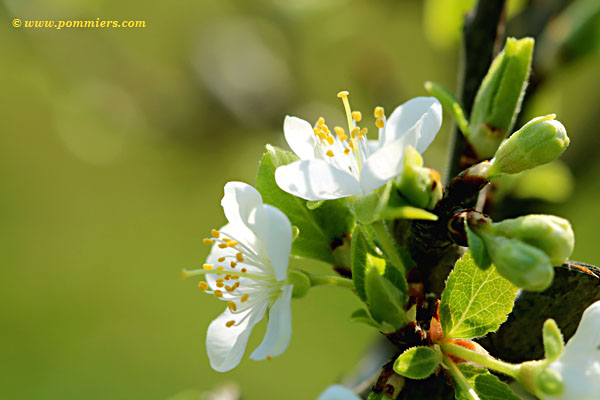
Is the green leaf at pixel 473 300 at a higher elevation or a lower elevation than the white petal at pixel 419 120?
lower

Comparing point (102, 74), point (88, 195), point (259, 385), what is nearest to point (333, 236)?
point (102, 74)

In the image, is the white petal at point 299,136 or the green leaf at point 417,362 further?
the white petal at point 299,136

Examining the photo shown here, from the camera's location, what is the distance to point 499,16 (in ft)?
2.50

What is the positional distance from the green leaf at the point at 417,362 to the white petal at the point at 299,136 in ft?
0.71

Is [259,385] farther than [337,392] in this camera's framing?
Yes

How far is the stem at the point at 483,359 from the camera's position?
47 centimetres

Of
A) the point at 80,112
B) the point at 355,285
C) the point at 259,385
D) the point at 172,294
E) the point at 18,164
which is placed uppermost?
the point at 18,164

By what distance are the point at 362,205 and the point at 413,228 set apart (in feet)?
0.28

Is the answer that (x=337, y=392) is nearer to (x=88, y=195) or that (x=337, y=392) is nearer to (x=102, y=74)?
(x=102, y=74)

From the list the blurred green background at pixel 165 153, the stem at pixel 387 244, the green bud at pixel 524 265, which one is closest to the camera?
the green bud at pixel 524 265

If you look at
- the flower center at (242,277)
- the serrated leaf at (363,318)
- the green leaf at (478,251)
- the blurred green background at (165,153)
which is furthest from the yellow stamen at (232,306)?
the blurred green background at (165,153)

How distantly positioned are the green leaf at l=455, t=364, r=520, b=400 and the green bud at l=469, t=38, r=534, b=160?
235 millimetres

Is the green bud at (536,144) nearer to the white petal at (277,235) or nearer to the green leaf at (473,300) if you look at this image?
the green leaf at (473,300)

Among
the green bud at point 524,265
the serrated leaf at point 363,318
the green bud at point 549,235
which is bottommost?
the serrated leaf at point 363,318
